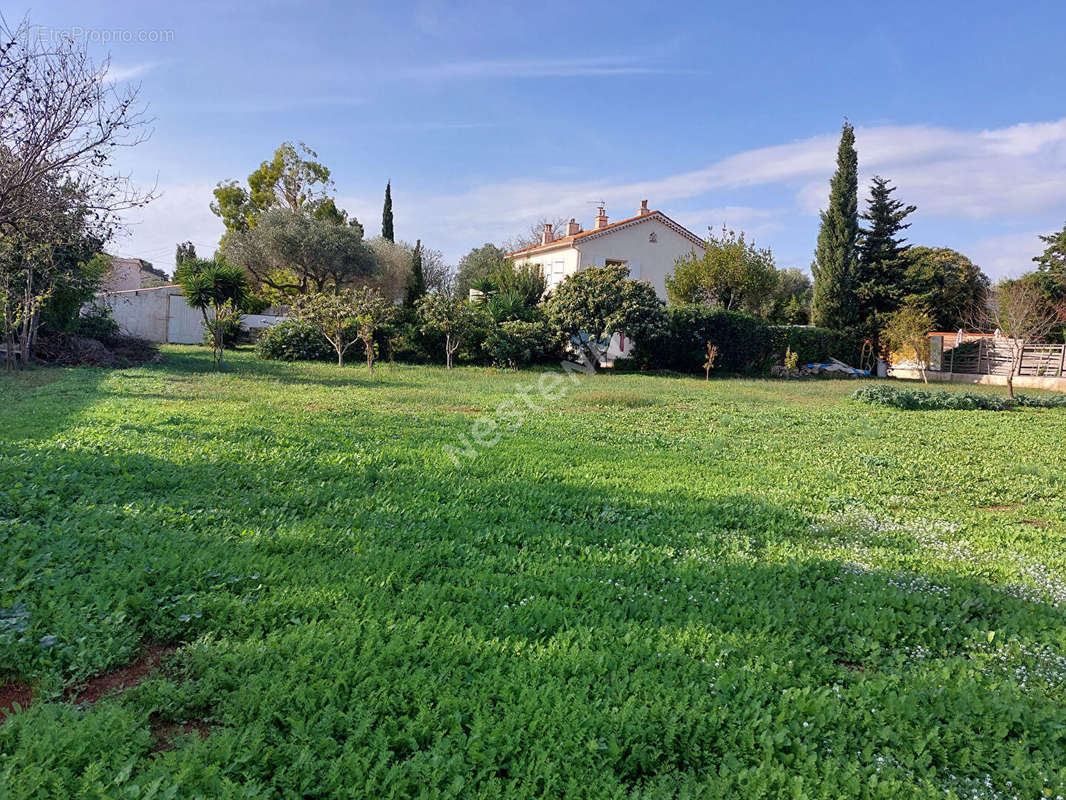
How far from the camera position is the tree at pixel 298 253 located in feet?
89.6

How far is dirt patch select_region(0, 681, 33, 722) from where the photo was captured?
2199 mm

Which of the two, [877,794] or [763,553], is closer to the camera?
[877,794]

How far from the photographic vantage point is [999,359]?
78.0ft

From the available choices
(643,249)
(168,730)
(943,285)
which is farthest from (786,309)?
(168,730)

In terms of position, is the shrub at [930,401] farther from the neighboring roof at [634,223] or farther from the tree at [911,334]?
the neighboring roof at [634,223]

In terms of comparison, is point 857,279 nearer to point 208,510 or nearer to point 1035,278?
point 1035,278

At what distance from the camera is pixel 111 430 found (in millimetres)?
6520

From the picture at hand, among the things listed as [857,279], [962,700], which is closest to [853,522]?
[962,700]

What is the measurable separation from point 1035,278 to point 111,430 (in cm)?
3165

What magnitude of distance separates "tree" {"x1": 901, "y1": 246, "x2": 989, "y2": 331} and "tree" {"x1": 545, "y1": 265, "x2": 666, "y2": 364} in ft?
45.6

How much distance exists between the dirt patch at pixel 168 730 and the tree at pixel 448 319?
17.3 metres

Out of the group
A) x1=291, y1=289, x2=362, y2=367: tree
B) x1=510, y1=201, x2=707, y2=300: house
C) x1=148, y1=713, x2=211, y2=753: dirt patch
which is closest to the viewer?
x1=148, y1=713, x2=211, y2=753: dirt patch

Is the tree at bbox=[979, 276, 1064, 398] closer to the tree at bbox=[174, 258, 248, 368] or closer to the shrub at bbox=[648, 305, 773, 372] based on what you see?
the shrub at bbox=[648, 305, 773, 372]

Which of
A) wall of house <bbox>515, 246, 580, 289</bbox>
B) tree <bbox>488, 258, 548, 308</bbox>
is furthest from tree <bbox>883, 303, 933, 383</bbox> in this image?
tree <bbox>488, 258, 548, 308</bbox>
